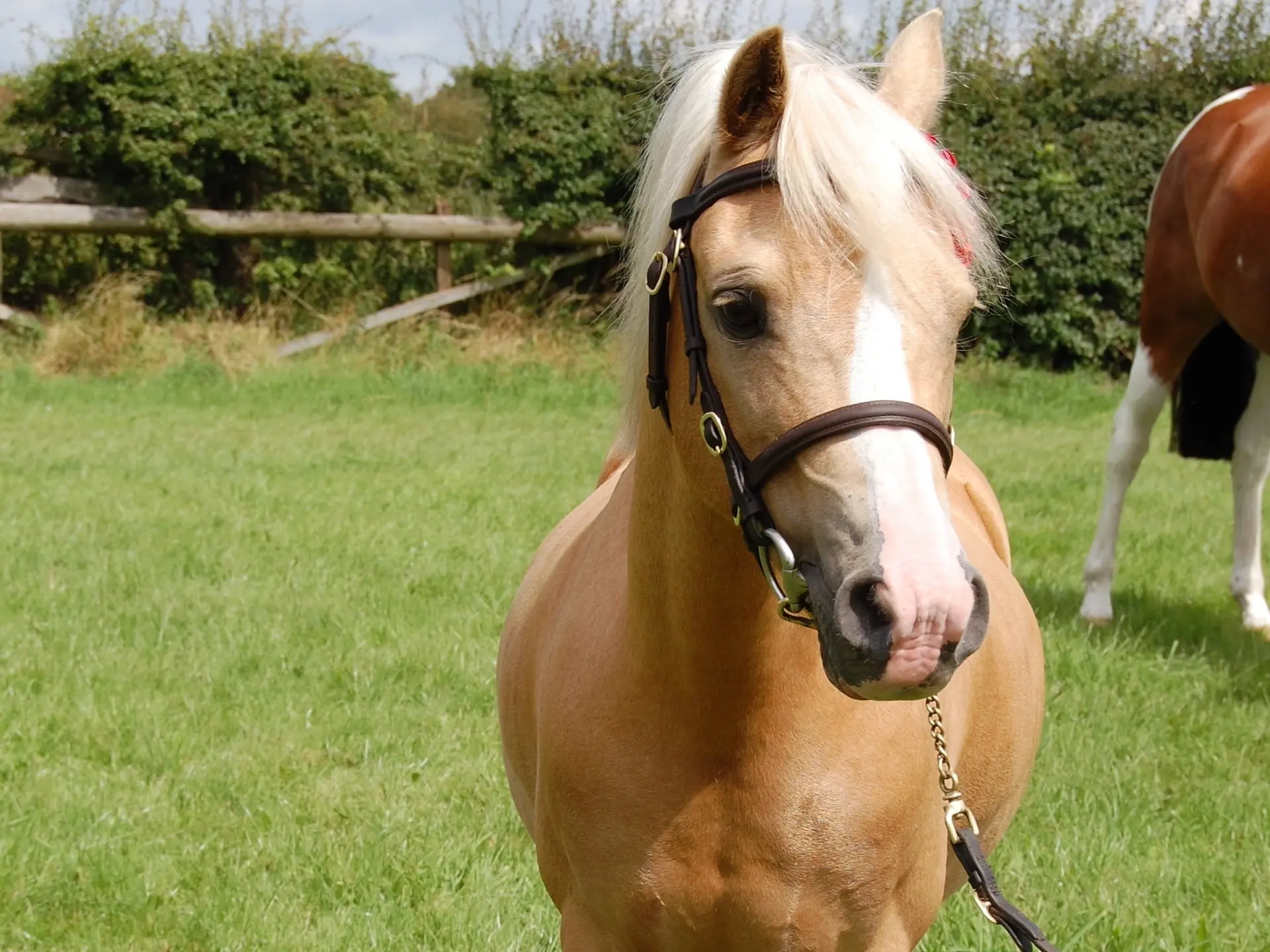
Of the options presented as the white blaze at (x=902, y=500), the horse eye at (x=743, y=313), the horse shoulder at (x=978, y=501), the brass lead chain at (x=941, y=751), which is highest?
the horse eye at (x=743, y=313)

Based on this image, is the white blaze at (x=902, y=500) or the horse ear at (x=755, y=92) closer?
the white blaze at (x=902, y=500)

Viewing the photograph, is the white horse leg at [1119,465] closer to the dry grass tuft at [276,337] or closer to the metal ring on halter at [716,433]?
the metal ring on halter at [716,433]

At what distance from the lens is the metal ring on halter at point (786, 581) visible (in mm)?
1645

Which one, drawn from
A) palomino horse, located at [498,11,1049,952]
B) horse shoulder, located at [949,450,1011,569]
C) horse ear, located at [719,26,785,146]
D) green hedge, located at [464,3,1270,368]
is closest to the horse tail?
horse shoulder, located at [949,450,1011,569]

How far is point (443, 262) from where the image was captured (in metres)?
14.1

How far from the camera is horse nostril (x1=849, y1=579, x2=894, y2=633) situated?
1.50 m

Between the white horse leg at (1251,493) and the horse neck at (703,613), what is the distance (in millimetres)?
4485

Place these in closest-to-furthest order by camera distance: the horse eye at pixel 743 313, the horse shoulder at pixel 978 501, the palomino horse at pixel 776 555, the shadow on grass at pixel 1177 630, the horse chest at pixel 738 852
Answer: the palomino horse at pixel 776 555 → the horse eye at pixel 743 313 → the horse chest at pixel 738 852 → the horse shoulder at pixel 978 501 → the shadow on grass at pixel 1177 630

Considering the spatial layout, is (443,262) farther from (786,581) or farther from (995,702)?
(786,581)

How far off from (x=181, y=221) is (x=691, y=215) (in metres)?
12.4

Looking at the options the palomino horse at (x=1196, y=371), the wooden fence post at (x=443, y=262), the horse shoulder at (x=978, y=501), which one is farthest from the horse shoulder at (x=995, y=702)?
the wooden fence post at (x=443, y=262)

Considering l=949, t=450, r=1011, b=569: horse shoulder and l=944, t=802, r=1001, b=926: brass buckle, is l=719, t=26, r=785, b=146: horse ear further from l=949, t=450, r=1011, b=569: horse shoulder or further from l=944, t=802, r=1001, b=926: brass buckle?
l=949, t=450, r=1011, b=569: horse shoulder

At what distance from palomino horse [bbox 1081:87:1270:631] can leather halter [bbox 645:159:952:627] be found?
13.9 feet

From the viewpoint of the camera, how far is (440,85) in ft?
56.2
